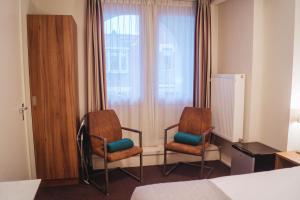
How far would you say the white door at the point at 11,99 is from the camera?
195 centimetres

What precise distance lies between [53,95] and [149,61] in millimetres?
1434

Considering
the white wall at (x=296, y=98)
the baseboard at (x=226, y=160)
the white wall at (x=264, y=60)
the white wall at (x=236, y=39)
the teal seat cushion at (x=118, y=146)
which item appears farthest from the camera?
the baseboard at (x=226, y=160)

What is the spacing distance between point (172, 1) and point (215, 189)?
9.20 feet

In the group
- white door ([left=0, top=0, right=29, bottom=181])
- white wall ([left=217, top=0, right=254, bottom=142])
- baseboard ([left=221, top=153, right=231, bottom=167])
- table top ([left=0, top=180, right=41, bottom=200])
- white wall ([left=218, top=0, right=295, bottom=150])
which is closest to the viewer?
table top ([left=0, top=180, right=41, bottom=200])

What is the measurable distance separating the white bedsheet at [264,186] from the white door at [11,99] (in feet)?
5.76

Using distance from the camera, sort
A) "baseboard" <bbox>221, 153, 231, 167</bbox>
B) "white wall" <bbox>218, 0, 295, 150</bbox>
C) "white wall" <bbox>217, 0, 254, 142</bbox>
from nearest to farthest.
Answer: "white wall" <bbox>218, 0, 295, 150</bbox>, "white wall" <bbox>217, 0, 254, 142</bbox>, "baseboard" <bbox>221, 153, 231, 167</bbox>

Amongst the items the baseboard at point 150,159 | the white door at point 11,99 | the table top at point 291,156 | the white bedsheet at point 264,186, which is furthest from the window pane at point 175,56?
the white bedsheet at point 264,186

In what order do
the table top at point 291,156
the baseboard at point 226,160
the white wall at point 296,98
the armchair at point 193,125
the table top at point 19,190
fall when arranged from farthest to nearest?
the baseboard at point 226,160 → the armchair at point 193,125 → the white wall at point 296,98 → the table top at point 291,156 → the table top at point 19,190

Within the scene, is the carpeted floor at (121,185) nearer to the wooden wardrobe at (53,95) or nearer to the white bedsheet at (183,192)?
the wooden wardrobe at (53,95)

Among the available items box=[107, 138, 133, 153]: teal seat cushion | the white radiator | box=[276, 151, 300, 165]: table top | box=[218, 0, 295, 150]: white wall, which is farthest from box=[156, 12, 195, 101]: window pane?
box=[276, 151, 300, 165]: table top

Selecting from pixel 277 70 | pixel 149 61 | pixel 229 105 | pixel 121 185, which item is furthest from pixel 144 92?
pixel 277 70

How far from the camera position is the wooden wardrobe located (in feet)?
8.60

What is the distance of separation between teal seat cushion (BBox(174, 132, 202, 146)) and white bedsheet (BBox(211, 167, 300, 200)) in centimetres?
130

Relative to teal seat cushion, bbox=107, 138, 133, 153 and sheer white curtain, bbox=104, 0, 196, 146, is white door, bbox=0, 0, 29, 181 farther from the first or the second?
sheer white curtain, bbox=104, 0, 196, 146
